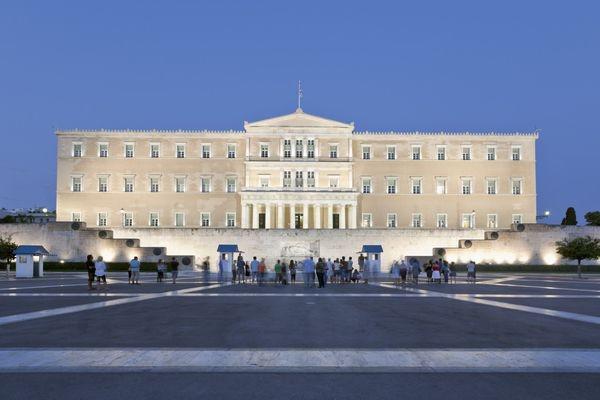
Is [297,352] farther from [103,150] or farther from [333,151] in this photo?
[103,150]

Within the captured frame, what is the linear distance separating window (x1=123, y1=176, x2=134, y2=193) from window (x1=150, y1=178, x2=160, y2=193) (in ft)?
7.61

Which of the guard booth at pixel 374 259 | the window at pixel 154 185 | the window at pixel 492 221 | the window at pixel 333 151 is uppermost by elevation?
the window at pixel 333 151

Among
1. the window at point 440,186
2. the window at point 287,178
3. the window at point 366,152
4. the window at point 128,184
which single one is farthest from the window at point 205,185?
the window at point 440,186

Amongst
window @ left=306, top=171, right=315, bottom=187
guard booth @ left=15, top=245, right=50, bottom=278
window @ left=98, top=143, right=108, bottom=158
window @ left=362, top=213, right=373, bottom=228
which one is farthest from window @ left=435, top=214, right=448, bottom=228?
guard booth @ left=15, top=245, right=50, bottom=278

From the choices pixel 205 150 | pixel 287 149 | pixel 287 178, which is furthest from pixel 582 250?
pixel 205 150

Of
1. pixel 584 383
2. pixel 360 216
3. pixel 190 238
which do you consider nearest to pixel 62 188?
pixel 190 238

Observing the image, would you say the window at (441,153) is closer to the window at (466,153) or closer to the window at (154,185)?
the window at (466,153)

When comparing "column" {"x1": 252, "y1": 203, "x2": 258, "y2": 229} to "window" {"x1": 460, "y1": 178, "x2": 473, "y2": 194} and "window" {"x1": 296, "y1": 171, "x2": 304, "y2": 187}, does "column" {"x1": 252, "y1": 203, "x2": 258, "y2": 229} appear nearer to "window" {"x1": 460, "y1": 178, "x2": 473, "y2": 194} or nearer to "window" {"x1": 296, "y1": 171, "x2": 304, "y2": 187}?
"window" {"x1": 296, "y1": 171, "x2": 304, "y2": 187}

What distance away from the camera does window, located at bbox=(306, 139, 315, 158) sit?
236 ft

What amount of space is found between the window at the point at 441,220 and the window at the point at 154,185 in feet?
112

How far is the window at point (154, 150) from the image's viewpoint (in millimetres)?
73000

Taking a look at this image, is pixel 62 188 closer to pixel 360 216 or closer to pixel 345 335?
pixel 360 216

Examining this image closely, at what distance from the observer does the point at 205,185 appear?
2862 inches

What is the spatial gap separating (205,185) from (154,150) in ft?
25.1
